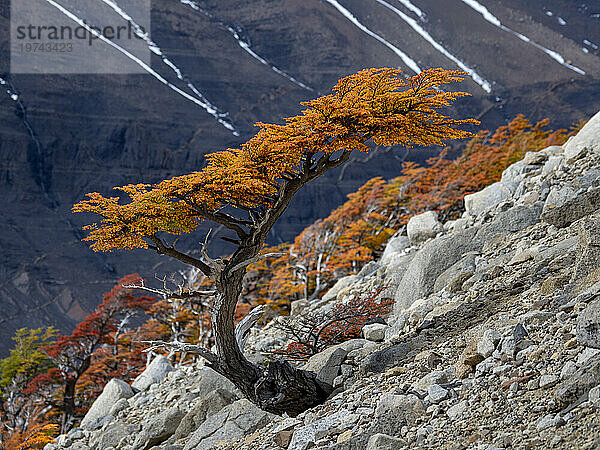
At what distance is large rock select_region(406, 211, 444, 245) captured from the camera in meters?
9.27

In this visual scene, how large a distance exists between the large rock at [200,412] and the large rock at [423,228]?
477cm

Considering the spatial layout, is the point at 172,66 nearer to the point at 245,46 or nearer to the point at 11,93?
the point at 245,46

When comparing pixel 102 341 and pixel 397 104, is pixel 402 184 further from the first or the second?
pixel 397 104

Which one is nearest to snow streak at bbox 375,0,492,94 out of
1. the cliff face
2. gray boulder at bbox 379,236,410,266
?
the cliff face

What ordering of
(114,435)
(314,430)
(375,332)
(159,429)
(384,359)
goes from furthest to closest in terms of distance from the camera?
(114,435) < (159,429) < (375,332) < (384,359) < (314,430)

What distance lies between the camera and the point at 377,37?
85.4 ft

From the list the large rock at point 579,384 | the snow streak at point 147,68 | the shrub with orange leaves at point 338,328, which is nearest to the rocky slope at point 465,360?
the large rock at point 579,384

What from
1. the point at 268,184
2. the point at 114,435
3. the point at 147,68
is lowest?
the point at 114,435

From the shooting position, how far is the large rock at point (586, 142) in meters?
7.34

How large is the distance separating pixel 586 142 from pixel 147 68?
87.0 feet

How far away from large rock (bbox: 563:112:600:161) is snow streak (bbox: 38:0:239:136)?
22426 millimetres

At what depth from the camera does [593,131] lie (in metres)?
7.55

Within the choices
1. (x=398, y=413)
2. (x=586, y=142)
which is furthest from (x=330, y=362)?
(x=586, y=142)

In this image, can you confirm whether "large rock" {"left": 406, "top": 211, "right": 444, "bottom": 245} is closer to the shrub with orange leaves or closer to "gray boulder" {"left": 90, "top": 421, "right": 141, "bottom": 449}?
the shrub with orange leaves
